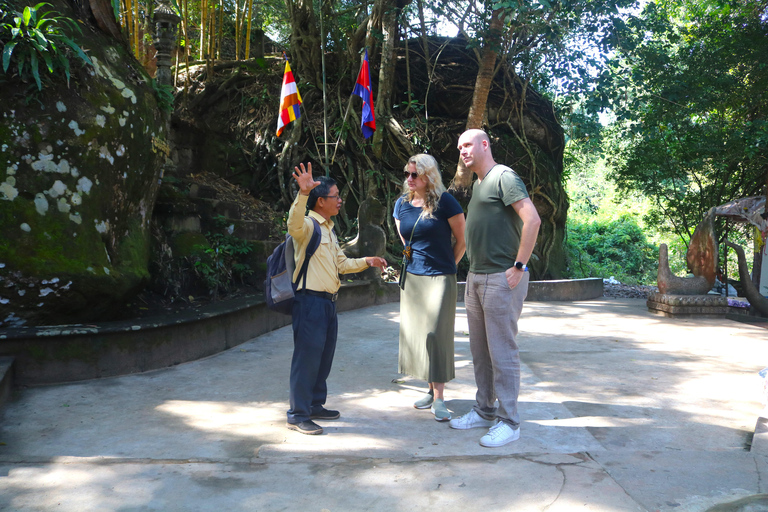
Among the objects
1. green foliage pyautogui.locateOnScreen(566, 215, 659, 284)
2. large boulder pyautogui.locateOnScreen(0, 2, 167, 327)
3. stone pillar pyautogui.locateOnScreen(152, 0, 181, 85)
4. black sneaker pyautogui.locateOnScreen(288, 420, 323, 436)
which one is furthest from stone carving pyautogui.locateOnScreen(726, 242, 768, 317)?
green foliage pyautogui.locateOnScreen(566, 215, 659, 284)

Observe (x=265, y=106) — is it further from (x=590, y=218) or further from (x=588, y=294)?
(x=590, y=218)

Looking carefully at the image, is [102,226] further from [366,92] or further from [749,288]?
[749,288]

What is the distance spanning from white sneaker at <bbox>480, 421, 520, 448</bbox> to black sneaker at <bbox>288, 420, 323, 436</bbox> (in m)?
0.89

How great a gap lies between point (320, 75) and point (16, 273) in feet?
26.3

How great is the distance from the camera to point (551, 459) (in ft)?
9.02

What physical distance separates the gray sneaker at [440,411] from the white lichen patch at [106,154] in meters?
3.36

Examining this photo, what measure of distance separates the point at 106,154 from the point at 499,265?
347 cm

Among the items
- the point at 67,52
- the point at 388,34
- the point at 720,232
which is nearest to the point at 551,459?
the point at 67,52

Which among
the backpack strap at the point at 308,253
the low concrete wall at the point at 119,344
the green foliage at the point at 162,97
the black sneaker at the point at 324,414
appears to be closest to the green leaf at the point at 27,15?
the green foliage at the point at 162,97

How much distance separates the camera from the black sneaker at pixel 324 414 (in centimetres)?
337

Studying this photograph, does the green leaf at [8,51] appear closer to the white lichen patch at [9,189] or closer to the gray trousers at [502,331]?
the white lichen patch at [9,189]

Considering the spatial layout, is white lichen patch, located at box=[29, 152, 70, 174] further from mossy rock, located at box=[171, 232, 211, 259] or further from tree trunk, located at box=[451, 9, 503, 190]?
tree trunk, located at box=[451, 9, 503, 190]

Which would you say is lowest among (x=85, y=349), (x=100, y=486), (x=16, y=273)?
(x=100, y=486)

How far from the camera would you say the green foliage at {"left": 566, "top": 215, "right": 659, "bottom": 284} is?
Result: 19.0 metres
